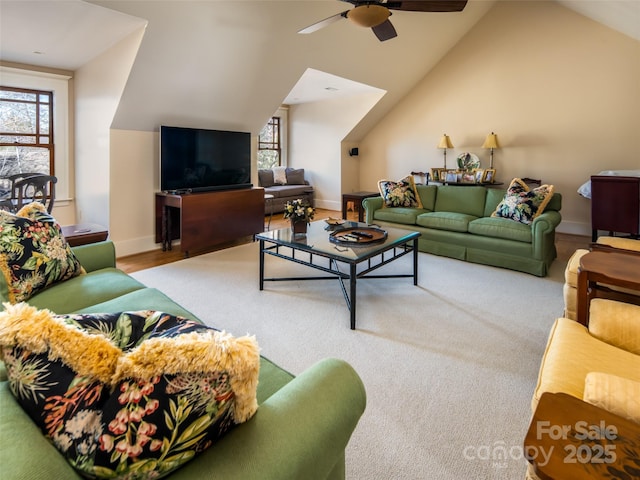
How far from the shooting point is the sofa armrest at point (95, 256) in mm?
2349

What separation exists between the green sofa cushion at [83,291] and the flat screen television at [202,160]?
2440mm

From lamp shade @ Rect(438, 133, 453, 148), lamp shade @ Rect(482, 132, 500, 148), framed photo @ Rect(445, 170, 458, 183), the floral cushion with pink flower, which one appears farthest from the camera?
lamp shade @ Rect(438, 133, 453, 148)

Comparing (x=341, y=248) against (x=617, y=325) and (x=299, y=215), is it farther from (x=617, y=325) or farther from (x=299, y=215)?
(x=617, y=325)

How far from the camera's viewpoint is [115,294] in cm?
197

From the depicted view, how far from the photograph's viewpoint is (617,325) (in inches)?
62.4

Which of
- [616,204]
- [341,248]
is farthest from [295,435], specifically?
[616,204]

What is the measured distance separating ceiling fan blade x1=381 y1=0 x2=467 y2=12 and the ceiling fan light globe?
4.7 inches

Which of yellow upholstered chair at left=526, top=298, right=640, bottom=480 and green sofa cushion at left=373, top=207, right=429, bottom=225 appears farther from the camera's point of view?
green sofa cushion at left=373, top=207, right=429, bottom=225

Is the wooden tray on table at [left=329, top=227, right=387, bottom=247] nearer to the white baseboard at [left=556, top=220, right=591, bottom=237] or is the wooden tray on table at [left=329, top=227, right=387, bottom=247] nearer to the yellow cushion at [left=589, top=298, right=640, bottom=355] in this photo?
the yellow cushion at [left=589, top=298, right=640, bottom=355]

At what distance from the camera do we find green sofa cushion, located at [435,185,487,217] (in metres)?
4.46

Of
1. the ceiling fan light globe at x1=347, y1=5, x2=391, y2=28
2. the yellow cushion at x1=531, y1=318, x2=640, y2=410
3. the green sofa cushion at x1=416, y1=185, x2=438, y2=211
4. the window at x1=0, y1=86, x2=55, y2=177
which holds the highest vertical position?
the ceiling fan light globe at x1=347, y1=5, x2=391, y2=28

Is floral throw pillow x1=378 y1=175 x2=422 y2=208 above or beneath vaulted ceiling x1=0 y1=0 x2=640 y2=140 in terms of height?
beneath

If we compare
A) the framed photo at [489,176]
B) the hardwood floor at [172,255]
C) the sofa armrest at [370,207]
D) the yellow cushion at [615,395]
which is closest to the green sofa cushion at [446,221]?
the sofa armrest at [370,207]

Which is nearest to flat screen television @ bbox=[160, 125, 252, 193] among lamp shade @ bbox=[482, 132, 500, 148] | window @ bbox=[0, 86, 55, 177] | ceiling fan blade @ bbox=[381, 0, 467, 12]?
window @ bbox=[0, 86, 55, 177]
